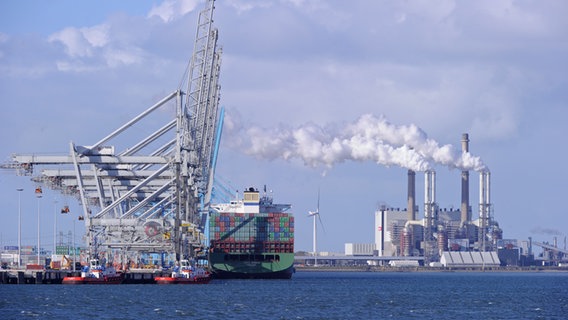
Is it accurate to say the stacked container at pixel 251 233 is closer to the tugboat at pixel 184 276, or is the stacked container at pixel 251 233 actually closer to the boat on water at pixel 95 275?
the tugboat at pixel 184 276

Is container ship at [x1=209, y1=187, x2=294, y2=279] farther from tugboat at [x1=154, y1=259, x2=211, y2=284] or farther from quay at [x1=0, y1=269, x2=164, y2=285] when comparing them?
tugboat at [x1=154, y1=259, x2=211, y2=284]

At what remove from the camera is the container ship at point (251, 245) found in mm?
→ 130875

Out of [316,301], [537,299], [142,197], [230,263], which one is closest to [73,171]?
[142,197]

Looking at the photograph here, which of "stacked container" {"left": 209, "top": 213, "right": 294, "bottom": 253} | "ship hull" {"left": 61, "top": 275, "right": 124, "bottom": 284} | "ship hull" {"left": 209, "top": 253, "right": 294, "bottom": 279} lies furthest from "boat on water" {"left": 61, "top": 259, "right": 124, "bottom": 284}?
"stacked container" {"left": 209, "top": 213, "right": 294, "bottom": 253}

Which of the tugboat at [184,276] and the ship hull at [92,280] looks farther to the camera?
the tugboat at [184,276]

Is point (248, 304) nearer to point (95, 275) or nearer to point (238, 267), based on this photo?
point (95, 275)

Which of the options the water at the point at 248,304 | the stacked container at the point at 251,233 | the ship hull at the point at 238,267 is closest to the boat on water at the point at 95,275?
the water at the point at 248,304

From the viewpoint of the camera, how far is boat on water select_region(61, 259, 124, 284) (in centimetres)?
10331

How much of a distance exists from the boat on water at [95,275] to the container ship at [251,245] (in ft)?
87.7

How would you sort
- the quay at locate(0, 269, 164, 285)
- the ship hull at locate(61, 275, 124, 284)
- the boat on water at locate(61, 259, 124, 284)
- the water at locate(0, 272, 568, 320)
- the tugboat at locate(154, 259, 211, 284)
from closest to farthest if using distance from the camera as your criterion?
the water at locate(0, 272, 568, 320)
the boat on water at locate(61, 259, 124, 284)
the ship hull at locate(61, 275, 124, 284)
the tugboat at locate(154, 259, 211, 284)
the quay at locate(0, 269, 164, 285)

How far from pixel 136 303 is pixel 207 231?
2599 inches

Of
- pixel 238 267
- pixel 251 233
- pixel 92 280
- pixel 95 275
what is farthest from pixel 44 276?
pixel 251 233

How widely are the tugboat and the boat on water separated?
166 inches

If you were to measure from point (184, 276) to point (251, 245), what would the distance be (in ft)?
89.8
